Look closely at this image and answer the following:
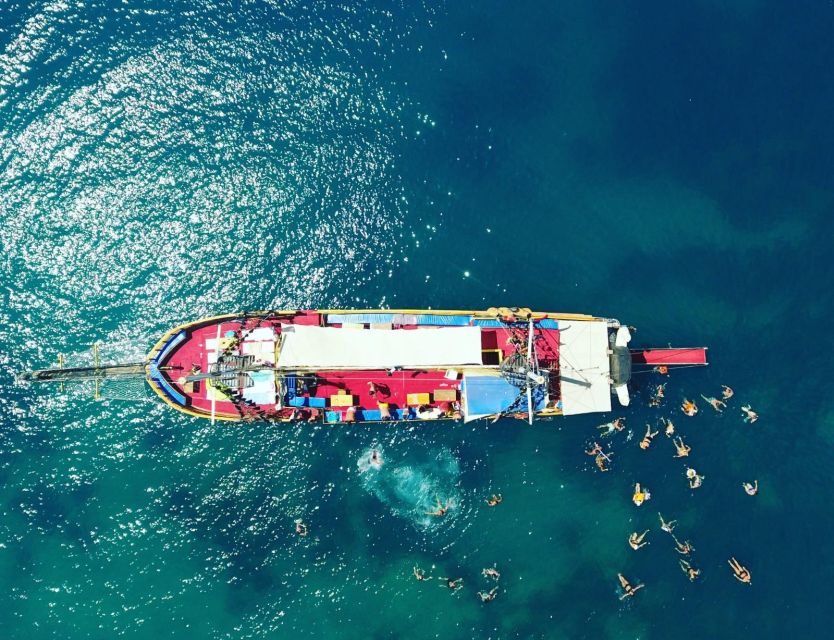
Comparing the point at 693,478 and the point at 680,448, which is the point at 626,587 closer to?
the point at 693,478

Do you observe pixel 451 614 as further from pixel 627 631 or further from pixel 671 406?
pixel 671 406

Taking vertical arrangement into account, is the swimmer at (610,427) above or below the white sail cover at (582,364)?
below

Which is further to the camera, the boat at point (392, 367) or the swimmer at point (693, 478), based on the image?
the swimmer at point (693, 478)

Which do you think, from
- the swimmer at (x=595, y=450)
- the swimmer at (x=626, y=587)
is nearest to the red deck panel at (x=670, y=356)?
the swimmer at (x=595, y=450)

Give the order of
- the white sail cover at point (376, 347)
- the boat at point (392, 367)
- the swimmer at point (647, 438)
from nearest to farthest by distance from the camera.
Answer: the white sail cover at point (376, 347)
the boat at point (392, 367)
the swimmer at point (647, 438)

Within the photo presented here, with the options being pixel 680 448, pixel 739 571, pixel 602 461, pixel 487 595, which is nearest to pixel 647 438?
pixel 680 448

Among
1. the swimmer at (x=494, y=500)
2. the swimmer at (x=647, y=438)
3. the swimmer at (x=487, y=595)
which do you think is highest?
the swimmer at (x=647, y=438)

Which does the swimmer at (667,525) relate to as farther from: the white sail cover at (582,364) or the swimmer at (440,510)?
the swimmer at (440,510)

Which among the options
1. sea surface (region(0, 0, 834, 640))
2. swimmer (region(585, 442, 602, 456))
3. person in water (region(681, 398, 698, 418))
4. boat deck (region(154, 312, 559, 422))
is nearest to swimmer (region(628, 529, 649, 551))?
sea surface (region(0, 0, 834, 640))

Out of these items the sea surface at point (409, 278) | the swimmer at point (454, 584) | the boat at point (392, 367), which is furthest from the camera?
the swimmer at point (454, 584)
